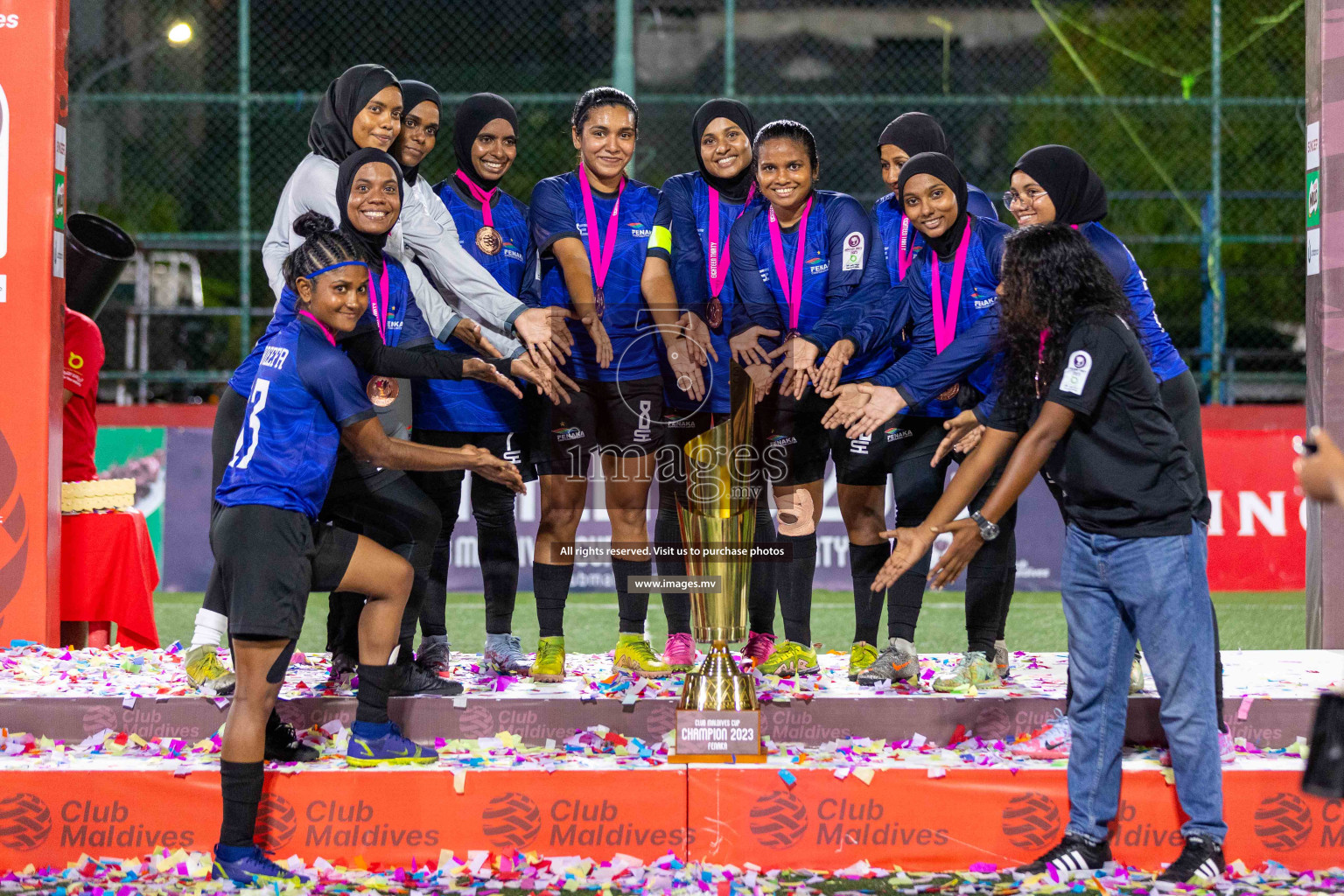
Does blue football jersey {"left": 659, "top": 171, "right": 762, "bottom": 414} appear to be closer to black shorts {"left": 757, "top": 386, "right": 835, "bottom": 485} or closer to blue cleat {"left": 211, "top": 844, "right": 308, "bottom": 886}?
black shorts {"left": 757, "top": 386, "right": 835, "bottom": 485}

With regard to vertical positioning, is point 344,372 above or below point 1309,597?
above

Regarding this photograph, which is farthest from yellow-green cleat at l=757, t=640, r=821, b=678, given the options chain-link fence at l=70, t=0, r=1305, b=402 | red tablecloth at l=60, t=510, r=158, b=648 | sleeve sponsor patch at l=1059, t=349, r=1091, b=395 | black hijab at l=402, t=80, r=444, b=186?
chain-link fence at l=70, t=0, r=1305, b=402

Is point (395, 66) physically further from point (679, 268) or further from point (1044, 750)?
point (1044, 750)

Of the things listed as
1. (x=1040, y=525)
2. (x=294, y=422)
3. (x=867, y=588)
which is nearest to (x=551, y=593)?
(x=867, y=588)

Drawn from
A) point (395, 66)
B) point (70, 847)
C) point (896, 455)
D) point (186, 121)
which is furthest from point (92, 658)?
point (186, 121)

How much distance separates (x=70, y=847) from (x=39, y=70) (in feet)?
10.2

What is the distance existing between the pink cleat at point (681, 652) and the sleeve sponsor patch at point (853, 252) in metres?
1.37

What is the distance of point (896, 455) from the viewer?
14.2 feet

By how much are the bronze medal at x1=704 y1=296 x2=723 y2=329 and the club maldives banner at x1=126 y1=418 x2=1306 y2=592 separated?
3921 millimetres

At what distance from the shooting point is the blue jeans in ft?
10.7

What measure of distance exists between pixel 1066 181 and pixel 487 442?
210cm

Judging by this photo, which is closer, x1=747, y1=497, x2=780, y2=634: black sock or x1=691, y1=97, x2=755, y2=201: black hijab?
x1=691, y1=97, x2=755, y2=201: black hijab

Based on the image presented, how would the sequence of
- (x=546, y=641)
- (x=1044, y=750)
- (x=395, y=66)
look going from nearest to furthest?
(x=1044, y=750) < (x=546, y=641) < (x=395, y=66)

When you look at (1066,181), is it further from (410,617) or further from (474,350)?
(410,617)
